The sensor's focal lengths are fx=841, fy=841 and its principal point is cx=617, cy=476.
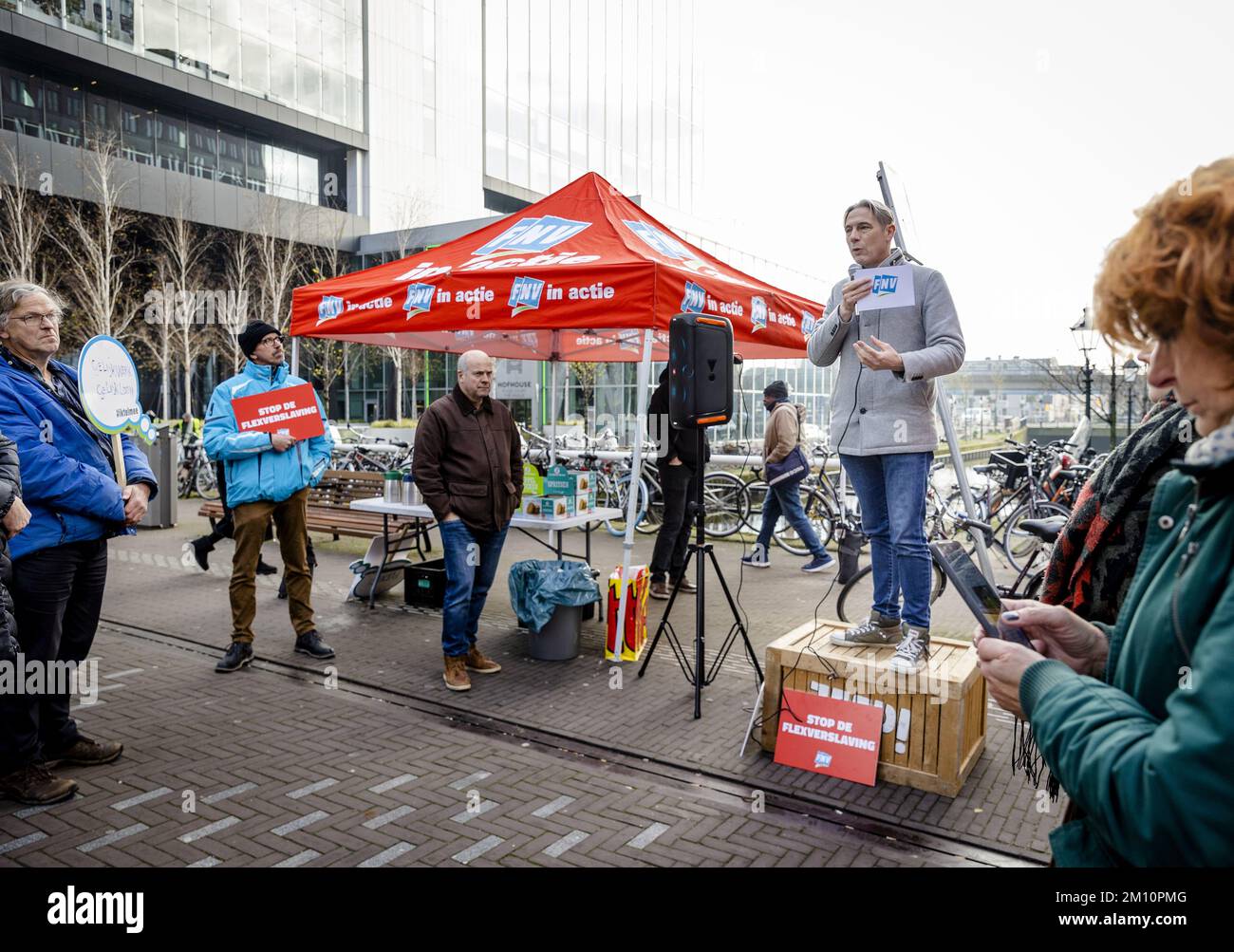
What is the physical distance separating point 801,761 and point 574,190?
5095mm

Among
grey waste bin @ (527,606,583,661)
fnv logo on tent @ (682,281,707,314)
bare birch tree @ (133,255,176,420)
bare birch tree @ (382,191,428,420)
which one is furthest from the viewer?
bare birch tree @ (382,191,428,420)

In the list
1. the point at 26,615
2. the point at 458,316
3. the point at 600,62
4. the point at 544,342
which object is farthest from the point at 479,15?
the point at 26,615

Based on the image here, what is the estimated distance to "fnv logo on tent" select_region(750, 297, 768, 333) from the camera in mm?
6461

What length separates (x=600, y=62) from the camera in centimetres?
5097

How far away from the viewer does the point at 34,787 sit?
375 cm

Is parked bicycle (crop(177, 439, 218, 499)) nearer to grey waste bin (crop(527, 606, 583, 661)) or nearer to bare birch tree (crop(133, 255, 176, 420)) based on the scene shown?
bare birch tree (crop(133, 255, 176, 420))

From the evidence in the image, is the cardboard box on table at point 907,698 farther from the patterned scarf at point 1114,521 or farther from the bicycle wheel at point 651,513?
the bicycle wheel at point 651,513

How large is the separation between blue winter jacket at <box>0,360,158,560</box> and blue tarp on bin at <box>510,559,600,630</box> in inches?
106

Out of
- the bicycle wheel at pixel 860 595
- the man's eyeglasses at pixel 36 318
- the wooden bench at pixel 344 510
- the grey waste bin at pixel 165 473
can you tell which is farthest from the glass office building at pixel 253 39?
the bicycle wheel at pixel 860 595

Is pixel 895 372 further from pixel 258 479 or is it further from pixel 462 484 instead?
pixel 258 479

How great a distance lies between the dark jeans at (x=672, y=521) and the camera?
782cm

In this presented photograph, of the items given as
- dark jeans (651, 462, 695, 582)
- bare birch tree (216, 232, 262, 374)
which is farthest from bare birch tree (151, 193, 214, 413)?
dark jeans (651, 462, 695, 582)

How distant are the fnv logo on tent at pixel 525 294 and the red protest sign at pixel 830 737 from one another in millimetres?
3116

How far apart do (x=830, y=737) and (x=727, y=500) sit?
25.7 feet
